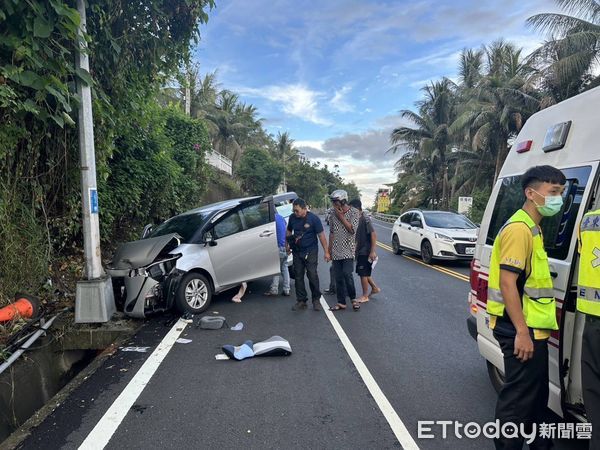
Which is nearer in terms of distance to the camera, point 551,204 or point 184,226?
point 551,204

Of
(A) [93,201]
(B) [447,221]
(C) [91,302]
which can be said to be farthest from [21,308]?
(B) [447,221]

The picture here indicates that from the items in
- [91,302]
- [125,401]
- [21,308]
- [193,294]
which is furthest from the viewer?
[193,294]

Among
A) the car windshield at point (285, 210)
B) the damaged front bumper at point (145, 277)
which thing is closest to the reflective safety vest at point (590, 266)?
the damaged front bumper at point (145, 277)

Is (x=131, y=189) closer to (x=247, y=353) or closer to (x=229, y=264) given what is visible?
(x=229, y=264)

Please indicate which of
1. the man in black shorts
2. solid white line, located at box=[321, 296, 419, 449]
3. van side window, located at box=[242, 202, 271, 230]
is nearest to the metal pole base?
van side window, located at box=[242, 202, 271, 230]

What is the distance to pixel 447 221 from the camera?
41.0ft

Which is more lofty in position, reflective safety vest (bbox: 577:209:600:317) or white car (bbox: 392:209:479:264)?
reflective safety vest (bbox: 577:209:600:317)

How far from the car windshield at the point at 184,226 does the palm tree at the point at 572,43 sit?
1922 cm

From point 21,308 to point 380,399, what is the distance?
4.23m

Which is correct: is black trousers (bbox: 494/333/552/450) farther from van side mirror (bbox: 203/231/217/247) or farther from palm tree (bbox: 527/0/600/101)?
palm tree (bbox: 527/0/600/101)

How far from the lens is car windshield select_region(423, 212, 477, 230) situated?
12.2 m

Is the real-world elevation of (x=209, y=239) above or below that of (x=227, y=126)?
below

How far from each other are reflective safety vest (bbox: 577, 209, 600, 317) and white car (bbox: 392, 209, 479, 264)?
9277 millimetres

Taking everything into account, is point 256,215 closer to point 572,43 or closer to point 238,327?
point 238,327
